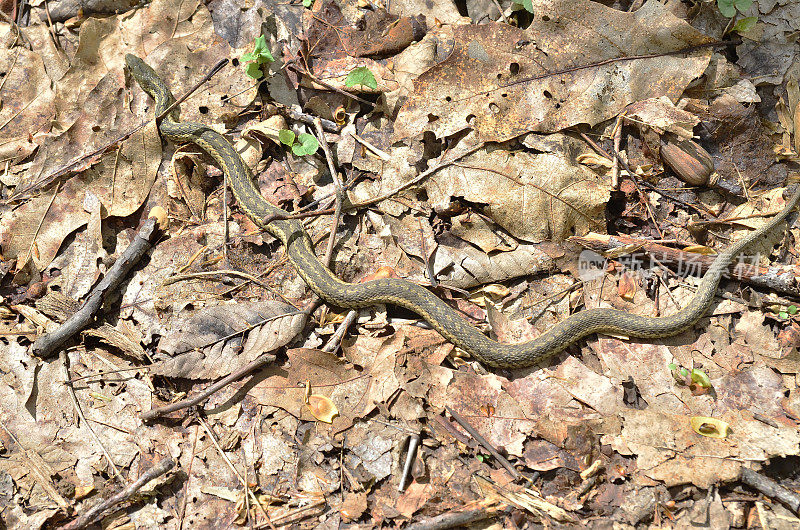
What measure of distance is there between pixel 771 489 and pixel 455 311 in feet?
11.5

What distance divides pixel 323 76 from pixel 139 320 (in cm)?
419

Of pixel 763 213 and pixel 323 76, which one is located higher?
pixel 323 76

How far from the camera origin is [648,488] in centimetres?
471

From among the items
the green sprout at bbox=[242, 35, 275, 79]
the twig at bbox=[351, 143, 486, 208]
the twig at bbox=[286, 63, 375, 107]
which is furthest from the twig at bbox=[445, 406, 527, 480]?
the green sprout at bbox=[242, 35, 275, 79]

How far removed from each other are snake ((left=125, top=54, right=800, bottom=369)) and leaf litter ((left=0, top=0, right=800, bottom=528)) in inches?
8.3

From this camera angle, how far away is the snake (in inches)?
220

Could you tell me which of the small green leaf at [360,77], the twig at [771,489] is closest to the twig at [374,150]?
the small green leaf at [360,77]

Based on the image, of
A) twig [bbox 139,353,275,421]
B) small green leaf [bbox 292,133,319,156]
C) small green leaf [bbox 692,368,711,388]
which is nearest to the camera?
small green leaf [bbox 692,368,711,388]

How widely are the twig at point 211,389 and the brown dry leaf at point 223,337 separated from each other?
0.10 m

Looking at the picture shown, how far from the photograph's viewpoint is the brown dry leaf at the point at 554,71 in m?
6.27

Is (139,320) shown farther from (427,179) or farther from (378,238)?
(427,179)

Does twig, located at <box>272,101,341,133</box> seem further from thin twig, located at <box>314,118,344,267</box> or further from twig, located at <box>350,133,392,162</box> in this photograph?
twig, located at <box>350,133,392,162</box>

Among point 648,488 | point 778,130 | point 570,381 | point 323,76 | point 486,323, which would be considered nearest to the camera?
point 648,488

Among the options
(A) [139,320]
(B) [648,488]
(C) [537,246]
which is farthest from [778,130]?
(A) [139,320]
